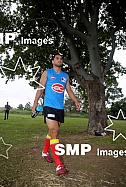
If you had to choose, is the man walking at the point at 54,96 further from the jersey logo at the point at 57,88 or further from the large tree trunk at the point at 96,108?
the large tree trunk at the point at 96,108

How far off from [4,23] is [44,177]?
28.9 ft

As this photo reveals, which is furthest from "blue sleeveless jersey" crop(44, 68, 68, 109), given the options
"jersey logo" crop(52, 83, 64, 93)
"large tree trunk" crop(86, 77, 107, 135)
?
"large tree trunk" crop(86, 77, 107, 135)

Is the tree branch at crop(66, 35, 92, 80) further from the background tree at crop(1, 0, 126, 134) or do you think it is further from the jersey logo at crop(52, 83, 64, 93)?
the jersey logo at crop(52, 83, 64, 93)

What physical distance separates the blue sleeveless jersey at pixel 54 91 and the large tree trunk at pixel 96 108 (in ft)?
18.0

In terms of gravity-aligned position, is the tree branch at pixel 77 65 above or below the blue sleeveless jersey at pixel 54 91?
above

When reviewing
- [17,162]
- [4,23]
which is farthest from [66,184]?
[4,23]

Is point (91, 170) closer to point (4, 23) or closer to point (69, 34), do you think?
point (69, 34)

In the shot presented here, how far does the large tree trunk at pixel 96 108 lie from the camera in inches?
324

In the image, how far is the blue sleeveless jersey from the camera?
286 cm

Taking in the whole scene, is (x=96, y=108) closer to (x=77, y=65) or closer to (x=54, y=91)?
(x=77, y=65)

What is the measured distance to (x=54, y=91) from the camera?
2873 mm

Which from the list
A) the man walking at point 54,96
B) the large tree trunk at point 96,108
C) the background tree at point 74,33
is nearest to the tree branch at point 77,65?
the background tree at point 74,33

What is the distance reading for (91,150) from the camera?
15.2 ft

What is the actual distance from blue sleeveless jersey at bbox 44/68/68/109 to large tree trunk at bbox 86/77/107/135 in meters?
5.48
